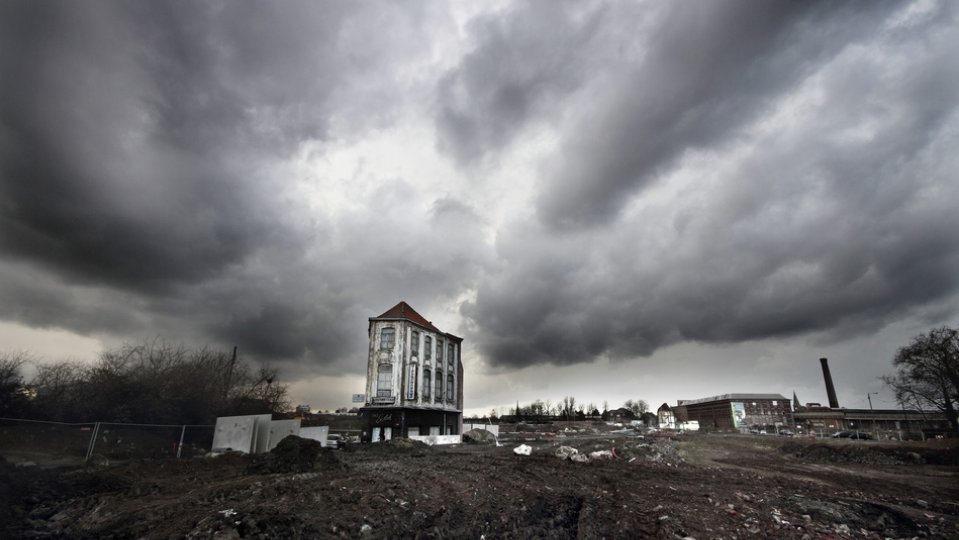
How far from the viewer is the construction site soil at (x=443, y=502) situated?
9.94 m

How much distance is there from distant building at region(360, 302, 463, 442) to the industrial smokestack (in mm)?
86536

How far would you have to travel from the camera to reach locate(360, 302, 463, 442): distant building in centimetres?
3562

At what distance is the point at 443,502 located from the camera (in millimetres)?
12547

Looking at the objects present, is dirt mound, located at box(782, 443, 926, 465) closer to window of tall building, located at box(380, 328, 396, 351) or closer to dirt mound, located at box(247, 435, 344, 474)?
window of tall building, located at box(380, 328, 396, 351)

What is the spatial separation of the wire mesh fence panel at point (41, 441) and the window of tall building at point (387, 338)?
19.4 m

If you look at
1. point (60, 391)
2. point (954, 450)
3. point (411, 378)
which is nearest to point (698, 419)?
point (954, 450)

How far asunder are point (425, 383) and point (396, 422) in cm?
424

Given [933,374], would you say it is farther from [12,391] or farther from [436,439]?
[12,391]

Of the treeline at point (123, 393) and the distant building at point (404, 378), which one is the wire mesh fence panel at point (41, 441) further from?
the distant building at point (404, 378)

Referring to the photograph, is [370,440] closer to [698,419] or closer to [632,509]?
[632,509]

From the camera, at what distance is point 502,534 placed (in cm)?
1057

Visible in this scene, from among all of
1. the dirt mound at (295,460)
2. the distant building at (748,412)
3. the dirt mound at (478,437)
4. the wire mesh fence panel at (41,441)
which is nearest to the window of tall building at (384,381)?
→ the dirt mound at (478,437)

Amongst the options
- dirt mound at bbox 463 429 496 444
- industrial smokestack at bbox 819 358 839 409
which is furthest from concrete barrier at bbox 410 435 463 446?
industrial smokestack at bbox 819 358 839 409

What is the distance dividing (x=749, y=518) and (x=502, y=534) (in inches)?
281
